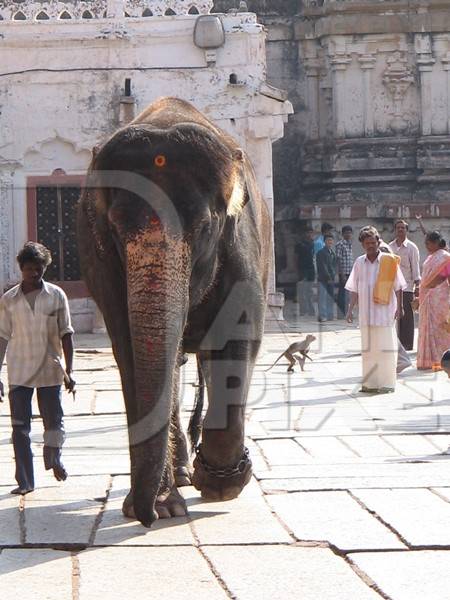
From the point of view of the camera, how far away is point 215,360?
21.6 feet

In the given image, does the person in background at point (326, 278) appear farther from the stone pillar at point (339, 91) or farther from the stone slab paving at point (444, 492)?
the stone slab paving at point (444, 492)

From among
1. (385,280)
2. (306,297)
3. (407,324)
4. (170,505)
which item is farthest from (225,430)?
(306,297)

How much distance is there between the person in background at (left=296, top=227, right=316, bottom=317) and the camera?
22922mm

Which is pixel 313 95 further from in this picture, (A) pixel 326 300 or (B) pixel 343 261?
(A) pixel 326 300

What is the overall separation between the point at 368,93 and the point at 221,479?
62.1 feet

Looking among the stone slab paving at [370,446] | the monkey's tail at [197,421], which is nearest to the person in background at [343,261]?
the stone slab paving at [370,446]

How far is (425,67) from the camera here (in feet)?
80.7

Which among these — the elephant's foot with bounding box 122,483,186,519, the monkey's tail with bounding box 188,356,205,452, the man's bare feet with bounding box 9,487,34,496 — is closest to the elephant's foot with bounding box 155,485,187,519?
the elephant's foot with bounding box 122,483,186,519

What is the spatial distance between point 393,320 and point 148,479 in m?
Result: 6.92

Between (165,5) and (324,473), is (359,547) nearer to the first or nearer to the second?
(324,473)

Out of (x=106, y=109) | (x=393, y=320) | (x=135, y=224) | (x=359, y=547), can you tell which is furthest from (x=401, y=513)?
(x=106, y=109)

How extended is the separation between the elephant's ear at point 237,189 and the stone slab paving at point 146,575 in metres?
1.57

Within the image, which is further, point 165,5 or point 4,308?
point 165,5

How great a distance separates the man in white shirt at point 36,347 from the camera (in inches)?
273
